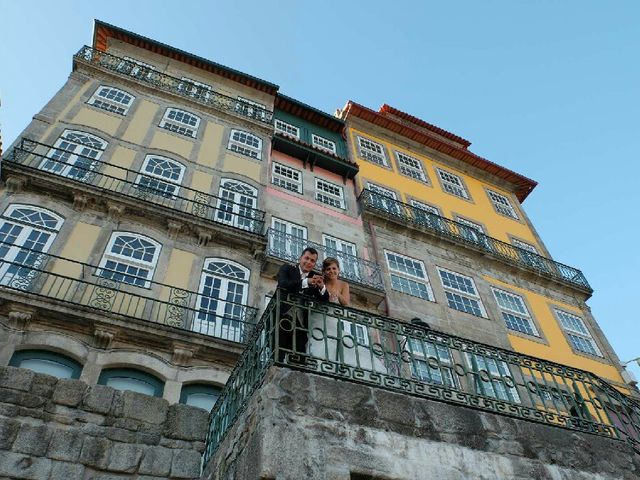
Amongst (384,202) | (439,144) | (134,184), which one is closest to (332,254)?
(384,202)

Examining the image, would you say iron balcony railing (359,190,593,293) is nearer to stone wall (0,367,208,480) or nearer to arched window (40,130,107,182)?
arched window (40,130,107,182)

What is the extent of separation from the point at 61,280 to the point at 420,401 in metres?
8.02

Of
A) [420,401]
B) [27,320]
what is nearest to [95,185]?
[27,320]

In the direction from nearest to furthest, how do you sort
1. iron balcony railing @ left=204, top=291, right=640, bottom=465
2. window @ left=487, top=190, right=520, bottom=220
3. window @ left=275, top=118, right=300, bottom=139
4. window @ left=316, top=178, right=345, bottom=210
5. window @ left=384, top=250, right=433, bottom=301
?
iron balcony railing @ left=204, top=291, right=640, bottom=465, window @ left=384, top=250, right=433, bottom=301, window @ left=316, top=178, right=345, bottom=210, window @ left=275, top=118, right=300, bottom=139, window @ left=487, top=190, right=520, bottom=220

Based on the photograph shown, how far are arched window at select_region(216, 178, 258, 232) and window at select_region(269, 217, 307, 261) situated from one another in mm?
713

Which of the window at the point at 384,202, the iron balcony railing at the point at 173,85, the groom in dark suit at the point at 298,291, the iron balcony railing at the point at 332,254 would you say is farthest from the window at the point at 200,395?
the iron balcony railing at the point at 173,85

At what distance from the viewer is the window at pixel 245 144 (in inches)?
613

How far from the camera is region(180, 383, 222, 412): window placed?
9234 mm

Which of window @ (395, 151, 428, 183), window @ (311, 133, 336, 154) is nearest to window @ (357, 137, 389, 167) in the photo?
window @ (395, 151, 428, 183)

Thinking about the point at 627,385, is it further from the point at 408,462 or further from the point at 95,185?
the point at 95,185

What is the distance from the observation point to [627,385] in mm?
14773

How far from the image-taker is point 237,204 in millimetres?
12695

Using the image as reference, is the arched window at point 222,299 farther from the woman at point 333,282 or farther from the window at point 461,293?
the window at point 461,293

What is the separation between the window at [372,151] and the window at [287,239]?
6632mm
